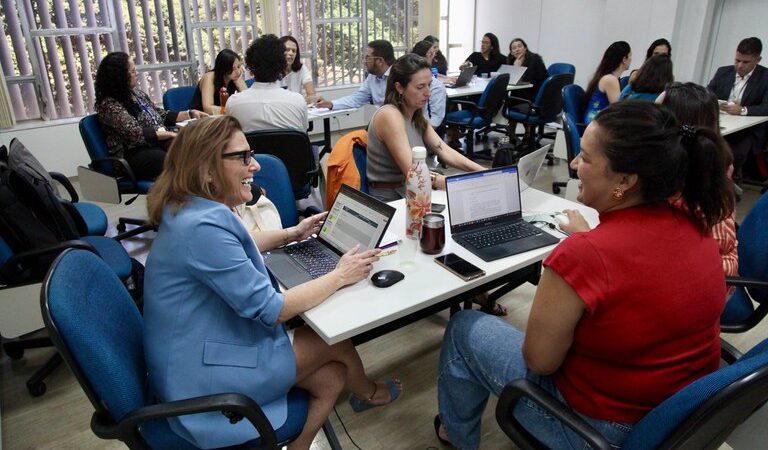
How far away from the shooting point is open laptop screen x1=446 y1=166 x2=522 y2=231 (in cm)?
177

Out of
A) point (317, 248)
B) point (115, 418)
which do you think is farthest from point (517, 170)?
point (115, 418)

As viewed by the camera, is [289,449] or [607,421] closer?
[607,421]

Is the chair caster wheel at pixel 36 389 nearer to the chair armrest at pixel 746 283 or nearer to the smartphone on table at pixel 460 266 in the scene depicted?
the smartphone on table at pixel 460 266

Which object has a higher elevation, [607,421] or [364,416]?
[607,421]

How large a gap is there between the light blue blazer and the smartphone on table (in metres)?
0.56

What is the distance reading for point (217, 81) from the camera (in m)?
4.26

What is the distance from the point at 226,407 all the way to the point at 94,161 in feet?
8.87

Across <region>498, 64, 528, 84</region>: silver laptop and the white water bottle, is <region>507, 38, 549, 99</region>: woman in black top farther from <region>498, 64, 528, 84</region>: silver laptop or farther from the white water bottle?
the white water bottle

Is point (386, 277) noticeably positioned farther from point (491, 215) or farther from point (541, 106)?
point (541, 106)

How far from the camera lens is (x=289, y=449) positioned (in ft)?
4.87

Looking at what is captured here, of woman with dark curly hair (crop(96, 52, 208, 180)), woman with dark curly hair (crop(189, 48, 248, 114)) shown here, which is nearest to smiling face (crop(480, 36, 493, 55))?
woman with dark curly hair (crop(189, 48, 248, 114))

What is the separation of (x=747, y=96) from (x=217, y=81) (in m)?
4.45

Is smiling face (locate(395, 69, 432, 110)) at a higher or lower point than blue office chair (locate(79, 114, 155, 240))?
higher

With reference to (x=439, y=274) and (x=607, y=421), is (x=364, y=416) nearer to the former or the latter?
(x=439, y=274)
